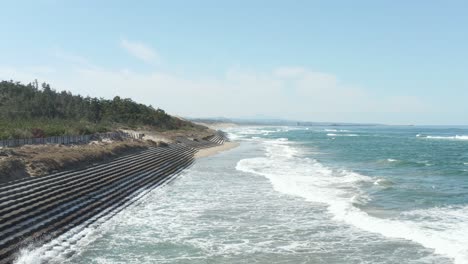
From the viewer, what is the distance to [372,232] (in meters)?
18.3

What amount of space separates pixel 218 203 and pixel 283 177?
11815mm

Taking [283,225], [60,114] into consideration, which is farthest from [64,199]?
[60,114]

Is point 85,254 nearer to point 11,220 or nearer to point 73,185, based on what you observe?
point 11,220

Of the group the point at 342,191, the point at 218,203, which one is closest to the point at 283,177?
the point at 342,191

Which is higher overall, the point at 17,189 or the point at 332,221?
the point at 17,189

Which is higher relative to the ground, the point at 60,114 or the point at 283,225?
the point at 60,114

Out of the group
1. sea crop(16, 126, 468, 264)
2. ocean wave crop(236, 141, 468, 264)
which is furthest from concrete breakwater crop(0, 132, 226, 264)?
ocean wave crop(236, 141, 468, 264)

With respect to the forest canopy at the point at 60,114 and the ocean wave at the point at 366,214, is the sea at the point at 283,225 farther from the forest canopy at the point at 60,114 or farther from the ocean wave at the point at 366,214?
the forest canopy at the point at 60,114

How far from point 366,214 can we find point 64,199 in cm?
1373

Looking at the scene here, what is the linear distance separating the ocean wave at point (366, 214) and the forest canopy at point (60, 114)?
68.8ft

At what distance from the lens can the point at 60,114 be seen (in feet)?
226

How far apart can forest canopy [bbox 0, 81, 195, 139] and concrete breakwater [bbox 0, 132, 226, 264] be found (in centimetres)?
1020

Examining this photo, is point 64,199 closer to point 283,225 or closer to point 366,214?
point 283,225

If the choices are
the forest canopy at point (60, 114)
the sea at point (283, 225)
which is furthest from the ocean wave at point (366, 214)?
the forest canopy at point (60, 114)
